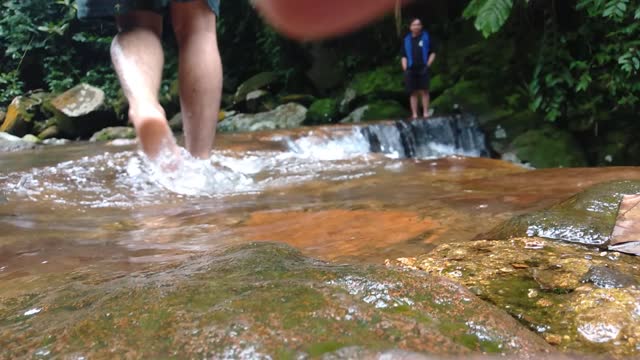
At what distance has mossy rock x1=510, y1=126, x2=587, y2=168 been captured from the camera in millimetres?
5801

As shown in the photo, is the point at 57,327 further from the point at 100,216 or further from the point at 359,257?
the point at 100,216

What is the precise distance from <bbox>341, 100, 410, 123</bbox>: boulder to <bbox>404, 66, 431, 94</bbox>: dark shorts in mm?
637

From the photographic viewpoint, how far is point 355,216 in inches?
70.4

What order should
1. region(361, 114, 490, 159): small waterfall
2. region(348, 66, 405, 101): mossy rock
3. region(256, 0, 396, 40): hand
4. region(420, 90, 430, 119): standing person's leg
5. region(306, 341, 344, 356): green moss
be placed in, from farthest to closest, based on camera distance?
1. region(348, 66, 405, 101): mossy rock
2. region(420, 90, 430, 119): standing person's leg
3. region(361, 114, 490, 159): small waterfall
4. region(256, 0, 396, 40): hand
5. region(306, 341, 344, 356): green moss

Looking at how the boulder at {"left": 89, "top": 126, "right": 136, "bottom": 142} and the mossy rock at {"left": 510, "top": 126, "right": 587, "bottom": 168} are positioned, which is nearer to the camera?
the mossy rock at {"left": 510, "top": 126, "right": 587, "bottom": 168}

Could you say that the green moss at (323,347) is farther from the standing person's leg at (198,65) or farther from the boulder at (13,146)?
the boulder at (13,146)

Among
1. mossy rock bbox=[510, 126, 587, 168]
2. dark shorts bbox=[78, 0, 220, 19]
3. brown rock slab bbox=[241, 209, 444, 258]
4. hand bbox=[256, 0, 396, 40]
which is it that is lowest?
mossy rock bbox=[510, 126, 587, 168]

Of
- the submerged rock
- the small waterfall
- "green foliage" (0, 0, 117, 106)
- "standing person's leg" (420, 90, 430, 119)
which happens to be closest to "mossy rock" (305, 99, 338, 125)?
"standing person's leg" (420, 90, 430, 119)

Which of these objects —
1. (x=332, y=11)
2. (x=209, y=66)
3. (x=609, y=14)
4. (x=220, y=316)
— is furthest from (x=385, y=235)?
(x=609, y=14)

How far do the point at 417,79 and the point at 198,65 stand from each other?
17.4 feet

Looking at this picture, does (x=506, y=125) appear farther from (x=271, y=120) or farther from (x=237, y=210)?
(x=237, y=210)

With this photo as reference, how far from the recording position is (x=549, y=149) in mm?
5883

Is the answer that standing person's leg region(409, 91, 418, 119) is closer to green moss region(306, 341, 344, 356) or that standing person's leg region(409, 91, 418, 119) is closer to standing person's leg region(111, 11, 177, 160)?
standing person's leg region(111, 11, 177, 160)

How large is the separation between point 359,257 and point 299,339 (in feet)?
2.05
